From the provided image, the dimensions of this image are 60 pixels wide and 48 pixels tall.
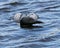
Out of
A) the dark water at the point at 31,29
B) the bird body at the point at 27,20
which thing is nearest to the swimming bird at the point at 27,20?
the bird body at the point at 27,20

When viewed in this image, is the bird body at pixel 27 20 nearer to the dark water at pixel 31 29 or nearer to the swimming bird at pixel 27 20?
the swimming bird at pixel 27 20

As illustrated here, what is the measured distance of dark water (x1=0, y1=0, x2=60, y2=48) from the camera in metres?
9.05

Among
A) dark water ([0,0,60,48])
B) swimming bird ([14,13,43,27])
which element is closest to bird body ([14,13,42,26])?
swimming bird ([14,13,43,27])

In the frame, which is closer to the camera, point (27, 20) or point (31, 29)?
point (31, 29)

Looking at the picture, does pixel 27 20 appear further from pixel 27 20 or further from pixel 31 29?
pixel 31 29

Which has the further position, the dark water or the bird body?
the bird body

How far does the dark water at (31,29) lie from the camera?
905 cm

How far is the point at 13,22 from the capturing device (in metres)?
11.0

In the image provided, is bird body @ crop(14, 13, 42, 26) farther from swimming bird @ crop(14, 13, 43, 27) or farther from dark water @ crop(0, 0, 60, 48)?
dark water @ crop(0, 0, 60, 48)

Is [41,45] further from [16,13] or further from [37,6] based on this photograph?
[37,6]

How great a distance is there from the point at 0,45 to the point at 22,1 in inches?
196

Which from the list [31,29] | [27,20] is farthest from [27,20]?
[31,29]

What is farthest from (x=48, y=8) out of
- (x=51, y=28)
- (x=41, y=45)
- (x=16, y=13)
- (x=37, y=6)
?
(x=41, y=45)

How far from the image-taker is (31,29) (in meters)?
10.2
